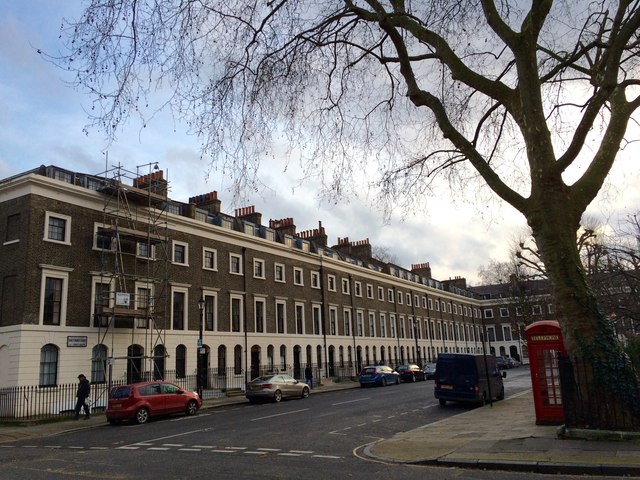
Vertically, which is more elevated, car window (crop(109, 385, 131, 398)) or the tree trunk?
the tree trunk

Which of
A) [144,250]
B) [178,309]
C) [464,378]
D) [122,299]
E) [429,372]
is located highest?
[144,250]

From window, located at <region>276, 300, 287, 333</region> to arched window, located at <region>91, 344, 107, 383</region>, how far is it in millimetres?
15532

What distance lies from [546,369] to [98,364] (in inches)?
826

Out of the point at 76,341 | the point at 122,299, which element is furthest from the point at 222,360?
the point at 76,341

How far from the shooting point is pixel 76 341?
81.3ft

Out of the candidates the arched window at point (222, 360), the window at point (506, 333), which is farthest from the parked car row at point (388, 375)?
the window at point (506, 333)

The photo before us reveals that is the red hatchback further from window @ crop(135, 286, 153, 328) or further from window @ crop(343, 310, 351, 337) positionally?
window @ crop(343, 310, 351, 337)

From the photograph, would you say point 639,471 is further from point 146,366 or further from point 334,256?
point 334,256

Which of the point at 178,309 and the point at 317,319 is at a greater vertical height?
the point at 178,309

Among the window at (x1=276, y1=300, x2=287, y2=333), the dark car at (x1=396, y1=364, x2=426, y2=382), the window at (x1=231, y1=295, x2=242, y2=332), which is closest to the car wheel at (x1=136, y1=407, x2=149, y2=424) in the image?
the window at (x1=231, y1=295, x2=242, y2=332)

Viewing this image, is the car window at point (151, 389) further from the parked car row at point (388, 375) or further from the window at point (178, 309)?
the parked car row at point (388, 375)

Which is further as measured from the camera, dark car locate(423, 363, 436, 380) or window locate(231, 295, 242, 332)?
dark car locate(423, 363, 436, 380)

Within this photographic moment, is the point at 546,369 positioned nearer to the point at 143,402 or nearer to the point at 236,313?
the point at 143,402

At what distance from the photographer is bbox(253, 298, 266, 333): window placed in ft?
123
